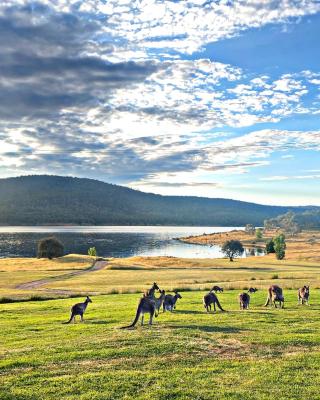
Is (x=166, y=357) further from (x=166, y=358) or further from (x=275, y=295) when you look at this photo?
(x=275, y=295)

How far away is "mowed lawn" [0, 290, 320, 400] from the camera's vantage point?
40.0 ft

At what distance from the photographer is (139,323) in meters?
21.3

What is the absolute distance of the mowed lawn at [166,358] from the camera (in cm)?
1220

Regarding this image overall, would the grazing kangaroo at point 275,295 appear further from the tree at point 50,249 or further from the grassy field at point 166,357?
the tree at point 50,249

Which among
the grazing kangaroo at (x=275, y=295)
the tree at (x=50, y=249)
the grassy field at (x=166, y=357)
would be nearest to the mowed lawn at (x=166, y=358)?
the grassy field at (x=166, y=357)

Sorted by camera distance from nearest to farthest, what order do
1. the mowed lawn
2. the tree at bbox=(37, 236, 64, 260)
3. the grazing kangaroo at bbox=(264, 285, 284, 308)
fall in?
the mowed lawn, the grazing kangaroo at bbox=(264, 285, 284, 308), the tree at bbox=(37, 236, 64, 260)

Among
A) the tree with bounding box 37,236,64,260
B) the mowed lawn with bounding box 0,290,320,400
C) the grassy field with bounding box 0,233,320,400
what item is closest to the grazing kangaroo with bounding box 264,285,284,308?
the grassy field with bounding box 0,233,320,400

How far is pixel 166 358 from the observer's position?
599 inches

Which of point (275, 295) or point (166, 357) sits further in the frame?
point (275, 295)

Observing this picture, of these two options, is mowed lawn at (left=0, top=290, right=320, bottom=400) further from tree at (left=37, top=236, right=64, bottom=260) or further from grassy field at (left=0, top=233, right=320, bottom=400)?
tree at (left=37, top=236, right=64, bottom=260)

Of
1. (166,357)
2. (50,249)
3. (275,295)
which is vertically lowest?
(50,249)

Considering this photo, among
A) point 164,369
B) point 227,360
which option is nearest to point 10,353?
point 164,369

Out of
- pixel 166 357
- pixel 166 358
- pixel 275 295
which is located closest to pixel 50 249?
pixel 275 295

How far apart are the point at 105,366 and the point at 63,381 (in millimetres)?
1801
